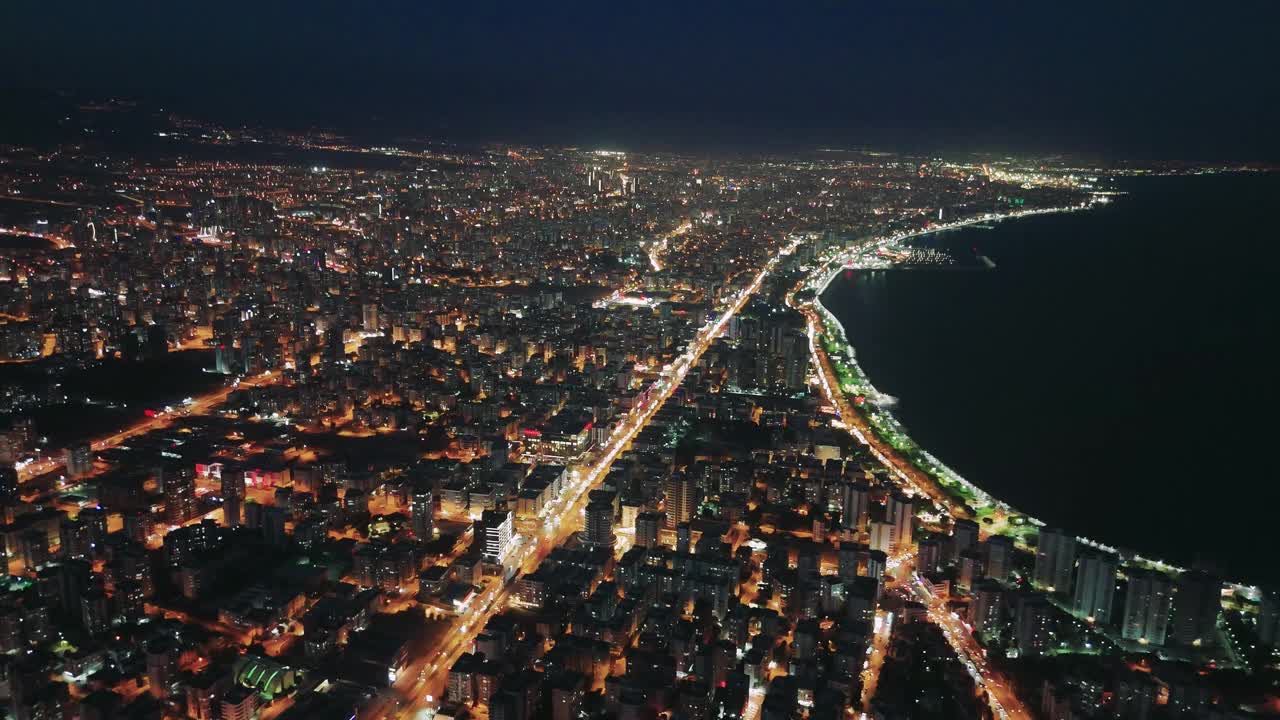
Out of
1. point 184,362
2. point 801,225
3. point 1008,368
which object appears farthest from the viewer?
point 801,225

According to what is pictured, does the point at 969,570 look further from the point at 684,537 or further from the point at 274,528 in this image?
the point at 274,528

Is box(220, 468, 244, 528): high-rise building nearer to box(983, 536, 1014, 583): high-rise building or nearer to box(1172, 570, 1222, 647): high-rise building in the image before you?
box(983, 536, 1014, 583): high-rise building

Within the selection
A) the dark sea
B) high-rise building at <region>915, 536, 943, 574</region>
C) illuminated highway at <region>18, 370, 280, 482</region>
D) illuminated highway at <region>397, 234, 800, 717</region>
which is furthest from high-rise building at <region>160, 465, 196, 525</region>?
the dark sea

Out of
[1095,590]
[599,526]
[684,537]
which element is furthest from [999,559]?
[599,526]

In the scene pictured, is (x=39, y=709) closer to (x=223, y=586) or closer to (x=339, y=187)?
(x=223, y=586)

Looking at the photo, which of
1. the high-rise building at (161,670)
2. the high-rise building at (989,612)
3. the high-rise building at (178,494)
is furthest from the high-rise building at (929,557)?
the high-rise building at (178,494)

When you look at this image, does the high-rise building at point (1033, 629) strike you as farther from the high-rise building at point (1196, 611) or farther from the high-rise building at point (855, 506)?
the high-rise building at point (855, 506)

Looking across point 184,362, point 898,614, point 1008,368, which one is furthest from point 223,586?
point 1008,368
